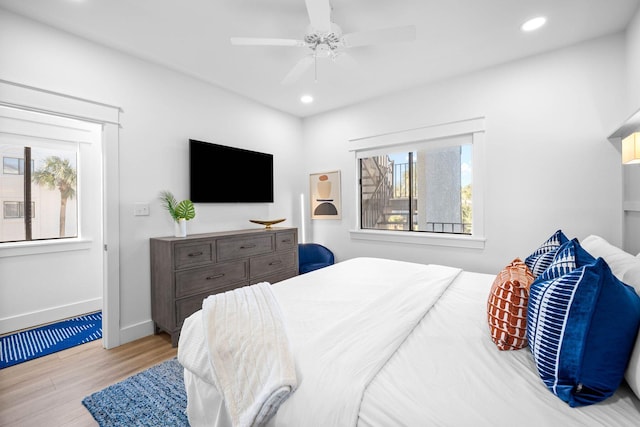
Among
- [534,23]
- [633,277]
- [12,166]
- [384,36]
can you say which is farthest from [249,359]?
[12,166]

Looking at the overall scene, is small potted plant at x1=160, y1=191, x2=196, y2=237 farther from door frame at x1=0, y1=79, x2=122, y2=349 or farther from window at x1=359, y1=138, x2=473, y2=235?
window at x1=359, y1=138, x2=473, y2=235

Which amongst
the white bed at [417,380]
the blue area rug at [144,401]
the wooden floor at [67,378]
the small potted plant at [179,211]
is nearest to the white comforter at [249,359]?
the white bed at [417,380]

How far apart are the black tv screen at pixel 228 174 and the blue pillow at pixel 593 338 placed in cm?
312

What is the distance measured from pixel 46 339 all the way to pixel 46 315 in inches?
20.8

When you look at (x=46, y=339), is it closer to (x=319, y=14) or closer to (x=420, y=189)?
(x=319, y=14)

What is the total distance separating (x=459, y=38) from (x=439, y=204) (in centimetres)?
175

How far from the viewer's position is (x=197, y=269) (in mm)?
2652

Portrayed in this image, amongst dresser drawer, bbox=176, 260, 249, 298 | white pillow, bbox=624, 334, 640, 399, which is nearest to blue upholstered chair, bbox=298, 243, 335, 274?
dresser drawer, bbox=176, 260, 249, 298

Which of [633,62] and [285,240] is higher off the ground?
[633,62]

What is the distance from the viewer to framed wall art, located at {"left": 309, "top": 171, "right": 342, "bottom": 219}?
4.12 meters

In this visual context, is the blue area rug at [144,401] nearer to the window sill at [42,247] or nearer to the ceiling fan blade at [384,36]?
the window sill at [42,247]

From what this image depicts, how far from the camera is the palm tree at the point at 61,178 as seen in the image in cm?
323

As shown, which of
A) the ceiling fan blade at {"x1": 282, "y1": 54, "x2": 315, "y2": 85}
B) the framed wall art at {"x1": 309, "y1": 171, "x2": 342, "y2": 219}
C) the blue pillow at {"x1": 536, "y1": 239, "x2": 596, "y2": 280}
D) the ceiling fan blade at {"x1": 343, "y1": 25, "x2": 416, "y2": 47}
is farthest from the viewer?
the framed wall art at {"x1": 309, "y1": 171, "x2": 342, "y2": 219}

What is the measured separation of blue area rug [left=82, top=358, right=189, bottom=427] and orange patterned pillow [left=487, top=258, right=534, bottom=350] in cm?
167
